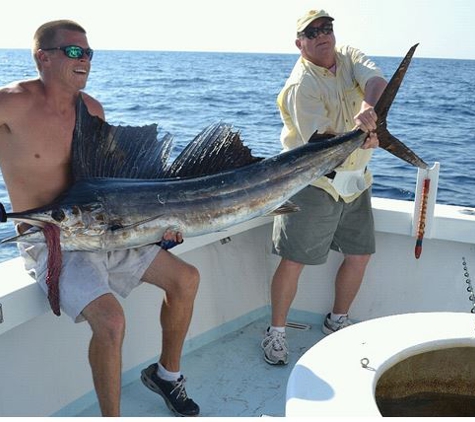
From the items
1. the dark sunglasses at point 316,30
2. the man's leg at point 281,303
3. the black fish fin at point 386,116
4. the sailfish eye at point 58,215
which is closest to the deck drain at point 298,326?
the man's leg at point 281,303

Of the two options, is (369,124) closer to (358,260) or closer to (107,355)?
(358,260)

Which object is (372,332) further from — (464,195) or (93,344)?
(464,195)

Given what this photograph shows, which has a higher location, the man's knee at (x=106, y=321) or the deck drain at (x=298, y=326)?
the man's knee at (x=106, y=321)

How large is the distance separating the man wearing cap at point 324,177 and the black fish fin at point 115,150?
63 centimetres

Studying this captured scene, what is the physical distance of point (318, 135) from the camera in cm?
238

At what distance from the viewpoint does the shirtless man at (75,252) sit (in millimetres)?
1992

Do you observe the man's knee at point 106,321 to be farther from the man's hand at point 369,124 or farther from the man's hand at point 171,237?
the man's hand at point 369,124

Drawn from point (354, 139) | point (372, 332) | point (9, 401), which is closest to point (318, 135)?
point (354, 139)

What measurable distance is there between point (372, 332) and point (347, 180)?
50.6 inches

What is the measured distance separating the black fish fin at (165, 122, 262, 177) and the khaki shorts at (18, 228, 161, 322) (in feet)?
0.96

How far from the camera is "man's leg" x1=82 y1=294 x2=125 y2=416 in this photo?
1.96m

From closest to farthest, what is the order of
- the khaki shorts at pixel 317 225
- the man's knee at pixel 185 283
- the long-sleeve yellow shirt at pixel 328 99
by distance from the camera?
the man's knee at pixel 185 283 → the long-sleeve yellow shirt at pixel 328 99 → the khaki shorts at pixel 317 225

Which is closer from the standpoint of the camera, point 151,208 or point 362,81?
point 151,208

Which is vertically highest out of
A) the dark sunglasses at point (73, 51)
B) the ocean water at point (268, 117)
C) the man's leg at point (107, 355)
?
the dark sunglasses at point (73, 51)
